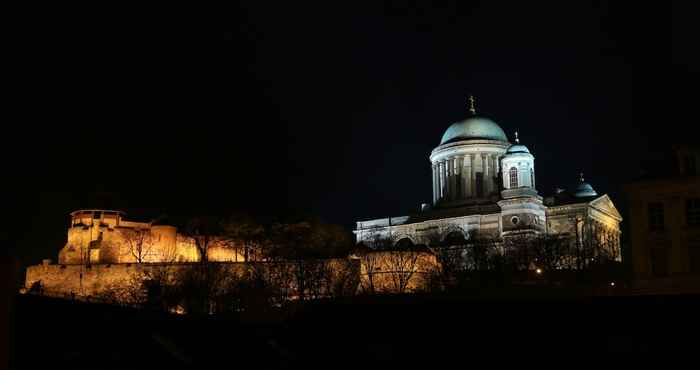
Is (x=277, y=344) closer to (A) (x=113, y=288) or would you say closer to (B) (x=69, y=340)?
(B) (x=69, y=340)

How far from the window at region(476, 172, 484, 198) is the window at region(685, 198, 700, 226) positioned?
4723cm

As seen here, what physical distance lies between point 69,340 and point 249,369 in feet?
13.3

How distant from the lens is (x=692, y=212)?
58.4 meters

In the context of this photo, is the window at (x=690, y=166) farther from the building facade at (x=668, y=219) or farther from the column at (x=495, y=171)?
the column at (x=495, y=171)

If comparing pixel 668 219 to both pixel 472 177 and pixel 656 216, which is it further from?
pixel 472 177

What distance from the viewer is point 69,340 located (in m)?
21.9

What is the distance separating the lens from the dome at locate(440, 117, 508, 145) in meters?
108

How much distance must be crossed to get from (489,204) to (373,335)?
75.7 meters

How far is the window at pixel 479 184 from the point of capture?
106 m

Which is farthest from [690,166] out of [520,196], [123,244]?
[123,244]

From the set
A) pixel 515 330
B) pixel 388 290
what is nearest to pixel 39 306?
pixel 515 330

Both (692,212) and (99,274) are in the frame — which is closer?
(692,212)

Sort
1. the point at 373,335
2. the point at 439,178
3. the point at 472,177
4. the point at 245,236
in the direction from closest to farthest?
the point at 373,335, the point at 245,236, the point at 472,177, the point at 439,178

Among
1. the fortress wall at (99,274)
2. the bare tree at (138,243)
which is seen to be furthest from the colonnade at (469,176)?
the bare tree at (138,243)
